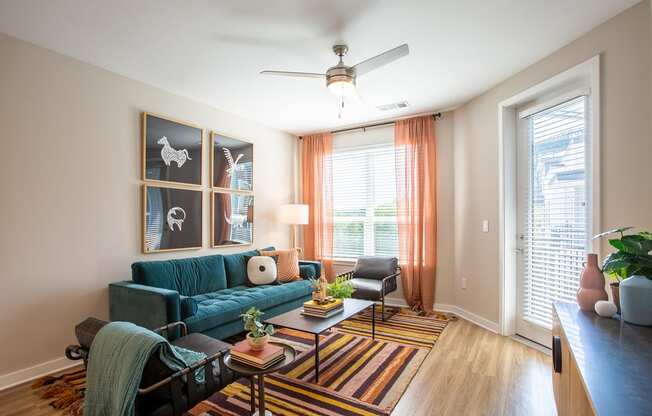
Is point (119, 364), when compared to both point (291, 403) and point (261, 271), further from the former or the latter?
point (261, 271)

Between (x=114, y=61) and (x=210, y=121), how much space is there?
1.26 metres

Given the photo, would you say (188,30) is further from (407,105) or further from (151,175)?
(407,105)

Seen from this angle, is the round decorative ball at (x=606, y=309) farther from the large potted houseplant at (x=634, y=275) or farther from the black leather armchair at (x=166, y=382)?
the black leather armchair at (x=166, y=382)

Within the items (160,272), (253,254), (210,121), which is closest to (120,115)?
(210,121)

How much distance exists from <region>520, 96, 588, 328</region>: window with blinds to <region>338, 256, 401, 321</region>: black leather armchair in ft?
4.89

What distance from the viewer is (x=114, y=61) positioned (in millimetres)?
2846

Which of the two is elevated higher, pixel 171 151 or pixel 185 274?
pixel 171 151

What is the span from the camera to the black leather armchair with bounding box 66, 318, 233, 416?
4.84 ft

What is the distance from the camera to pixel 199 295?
340 cm

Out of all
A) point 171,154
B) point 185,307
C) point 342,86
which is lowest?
point 185,307

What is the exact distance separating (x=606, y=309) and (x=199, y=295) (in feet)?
11.0

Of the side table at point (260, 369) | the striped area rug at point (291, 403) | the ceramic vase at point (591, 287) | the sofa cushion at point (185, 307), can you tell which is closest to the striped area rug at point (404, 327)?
the striped area rug at point (291, 403)

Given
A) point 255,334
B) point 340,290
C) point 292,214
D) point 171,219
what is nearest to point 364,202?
point 292,214

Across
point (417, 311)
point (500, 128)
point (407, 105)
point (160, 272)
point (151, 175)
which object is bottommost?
point (417, 311)
